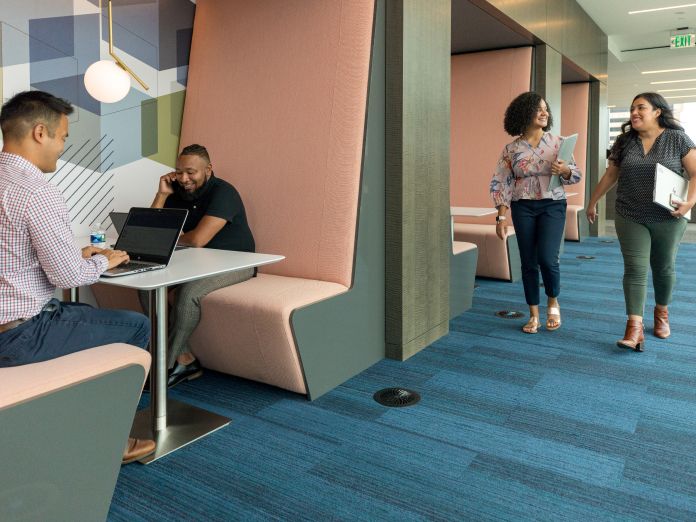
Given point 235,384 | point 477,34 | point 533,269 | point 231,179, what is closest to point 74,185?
point 231,179

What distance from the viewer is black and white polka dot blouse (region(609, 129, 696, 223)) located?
3.33 meters

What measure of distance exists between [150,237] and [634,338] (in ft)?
9.27

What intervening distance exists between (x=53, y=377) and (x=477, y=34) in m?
5.12

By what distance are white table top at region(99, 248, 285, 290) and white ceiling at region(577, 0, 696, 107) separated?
666 cm

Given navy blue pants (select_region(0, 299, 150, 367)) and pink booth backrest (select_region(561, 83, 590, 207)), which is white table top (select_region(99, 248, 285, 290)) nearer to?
navy blue pants (select_region(0, 299, 150, 367))

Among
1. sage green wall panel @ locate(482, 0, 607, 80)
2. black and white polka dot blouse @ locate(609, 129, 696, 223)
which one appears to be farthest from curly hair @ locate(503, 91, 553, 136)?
sage green wall panel @ locate(482, 0, 607, 80)

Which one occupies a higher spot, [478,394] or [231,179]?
[231,179]

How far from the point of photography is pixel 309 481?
82.5 inches

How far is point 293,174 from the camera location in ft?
10.6

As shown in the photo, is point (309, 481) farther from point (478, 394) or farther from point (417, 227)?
point (417, 227)

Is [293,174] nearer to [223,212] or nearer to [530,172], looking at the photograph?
[223,212]

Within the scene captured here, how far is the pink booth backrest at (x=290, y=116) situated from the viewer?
3.06 meters

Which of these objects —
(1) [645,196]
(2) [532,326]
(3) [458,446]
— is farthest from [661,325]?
(3) [458,446]

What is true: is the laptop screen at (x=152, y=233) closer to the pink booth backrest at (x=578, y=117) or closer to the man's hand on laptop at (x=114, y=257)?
the man's hand on laptop at (x=114, y=257)
